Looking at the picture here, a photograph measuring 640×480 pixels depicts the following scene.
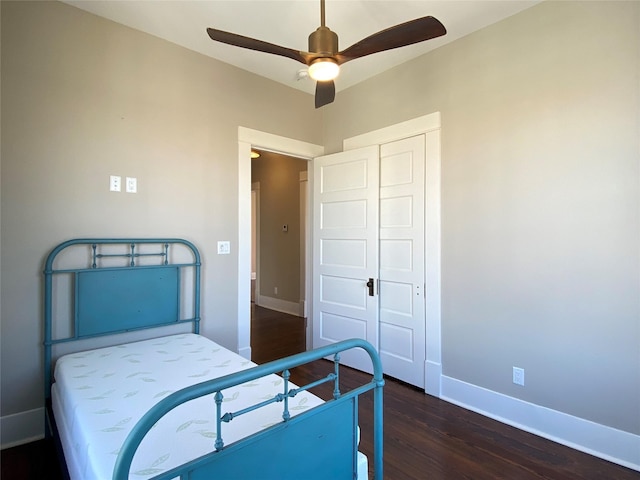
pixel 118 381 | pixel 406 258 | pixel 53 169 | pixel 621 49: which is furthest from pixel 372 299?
pixel 53 169

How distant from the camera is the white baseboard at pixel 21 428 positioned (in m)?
2.06

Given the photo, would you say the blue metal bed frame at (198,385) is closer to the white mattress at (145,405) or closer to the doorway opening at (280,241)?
the white mattress at (145,405)

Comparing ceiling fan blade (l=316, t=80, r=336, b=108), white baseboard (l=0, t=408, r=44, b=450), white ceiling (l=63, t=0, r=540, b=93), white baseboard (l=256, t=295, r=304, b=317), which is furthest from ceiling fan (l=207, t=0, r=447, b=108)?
white baseboard (l=256, t=295, r=304, b=317)

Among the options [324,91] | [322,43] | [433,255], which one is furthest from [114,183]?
[433,255]

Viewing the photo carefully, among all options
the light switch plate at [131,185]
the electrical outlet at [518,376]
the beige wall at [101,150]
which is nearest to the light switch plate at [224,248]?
the beige wall at [101,150]

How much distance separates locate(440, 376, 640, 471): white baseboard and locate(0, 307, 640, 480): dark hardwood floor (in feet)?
0.18

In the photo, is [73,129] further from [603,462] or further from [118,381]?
[603,462]

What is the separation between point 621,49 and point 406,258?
191 centimetres

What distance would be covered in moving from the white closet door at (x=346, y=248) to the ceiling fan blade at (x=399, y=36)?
1.44 metres

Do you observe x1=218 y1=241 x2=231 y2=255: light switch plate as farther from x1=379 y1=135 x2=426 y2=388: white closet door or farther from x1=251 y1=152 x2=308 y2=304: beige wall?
x1=251 y1=152 x2=308 y2=304: beige wall

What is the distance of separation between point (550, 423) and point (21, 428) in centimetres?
340

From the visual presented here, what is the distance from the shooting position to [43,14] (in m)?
2.17

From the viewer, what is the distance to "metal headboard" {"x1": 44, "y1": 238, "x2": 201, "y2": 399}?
2236mm

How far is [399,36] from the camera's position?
164cm
